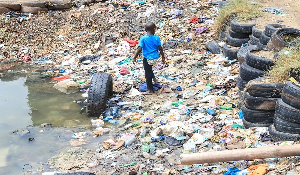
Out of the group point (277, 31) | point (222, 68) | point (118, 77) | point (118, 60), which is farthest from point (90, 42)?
point (277, 31)

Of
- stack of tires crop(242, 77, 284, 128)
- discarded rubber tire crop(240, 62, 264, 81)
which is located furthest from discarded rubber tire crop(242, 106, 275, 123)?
discarded rubber tire crop(240, 62, 264, 81)

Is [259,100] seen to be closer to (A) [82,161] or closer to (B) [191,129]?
(B) [191,129]

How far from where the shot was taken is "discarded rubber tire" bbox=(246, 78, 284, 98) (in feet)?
14.5

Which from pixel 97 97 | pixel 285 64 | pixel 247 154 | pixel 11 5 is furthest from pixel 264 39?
pixel 11 5

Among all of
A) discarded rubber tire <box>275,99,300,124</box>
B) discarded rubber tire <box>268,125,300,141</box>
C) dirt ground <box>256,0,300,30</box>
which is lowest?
discarded rubber tire <box>268,125,300,141</box>

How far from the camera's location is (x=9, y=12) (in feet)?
38.9

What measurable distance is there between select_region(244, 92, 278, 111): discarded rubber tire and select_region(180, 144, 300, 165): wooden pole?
1.13 m

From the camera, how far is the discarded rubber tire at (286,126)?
13.2 feet

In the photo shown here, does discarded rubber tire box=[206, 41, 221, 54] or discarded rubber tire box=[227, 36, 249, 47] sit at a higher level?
discarded rubber tire box=[227, 36, 249, 47]

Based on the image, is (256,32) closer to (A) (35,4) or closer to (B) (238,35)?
(B) (238,35)

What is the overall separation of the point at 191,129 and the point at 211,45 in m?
3.54

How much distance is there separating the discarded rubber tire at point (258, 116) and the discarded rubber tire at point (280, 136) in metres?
0.19

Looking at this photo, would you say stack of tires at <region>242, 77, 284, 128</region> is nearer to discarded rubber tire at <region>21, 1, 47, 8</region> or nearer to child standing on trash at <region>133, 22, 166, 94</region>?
child standing on trash at <region>133, 22, 166, 94</region>

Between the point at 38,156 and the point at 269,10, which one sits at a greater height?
the point at 269,10
